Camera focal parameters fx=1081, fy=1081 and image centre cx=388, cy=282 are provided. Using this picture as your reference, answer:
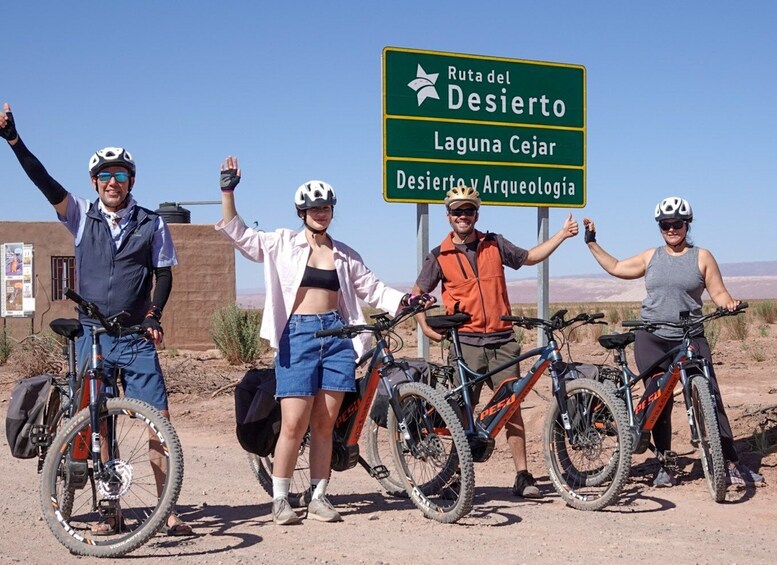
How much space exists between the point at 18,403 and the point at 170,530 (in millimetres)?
1198

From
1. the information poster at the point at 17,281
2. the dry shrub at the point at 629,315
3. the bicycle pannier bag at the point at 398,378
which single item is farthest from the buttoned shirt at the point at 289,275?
the dry shrub at the point at 629,315

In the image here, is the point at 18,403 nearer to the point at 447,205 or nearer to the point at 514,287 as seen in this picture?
the point at 447,205

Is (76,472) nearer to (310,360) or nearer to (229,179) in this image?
(310,360)

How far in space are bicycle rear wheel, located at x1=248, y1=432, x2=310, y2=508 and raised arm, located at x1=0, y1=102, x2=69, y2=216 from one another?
7.14 ft

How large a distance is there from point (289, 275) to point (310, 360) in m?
0.54

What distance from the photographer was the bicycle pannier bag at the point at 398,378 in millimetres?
6918

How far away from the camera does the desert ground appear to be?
5.69 meters

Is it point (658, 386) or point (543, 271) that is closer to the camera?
point (658, 386)

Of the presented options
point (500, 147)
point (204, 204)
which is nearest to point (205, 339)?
point (204, 204)

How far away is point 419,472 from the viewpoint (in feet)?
22.7

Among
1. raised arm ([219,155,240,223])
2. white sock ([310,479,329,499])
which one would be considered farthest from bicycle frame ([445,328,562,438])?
raised arm ([219,155,240,223])

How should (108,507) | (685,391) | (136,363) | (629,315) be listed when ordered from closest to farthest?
(108,507) < (136,363) < (685,391) < (629,315)

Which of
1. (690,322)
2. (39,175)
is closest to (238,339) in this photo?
(690,322)

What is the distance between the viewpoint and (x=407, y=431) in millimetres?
6812
